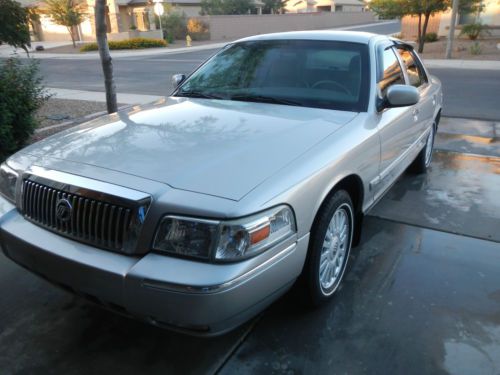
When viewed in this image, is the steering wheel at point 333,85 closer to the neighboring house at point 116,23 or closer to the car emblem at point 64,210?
the car emblem at point 64,210

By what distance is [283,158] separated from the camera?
2.42m

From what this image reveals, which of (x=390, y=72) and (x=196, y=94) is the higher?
(x=390, y=72)

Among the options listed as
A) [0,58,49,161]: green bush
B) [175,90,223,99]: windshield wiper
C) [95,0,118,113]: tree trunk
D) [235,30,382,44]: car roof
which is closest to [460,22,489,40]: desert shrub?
[95,0,118,113]: tree trunk

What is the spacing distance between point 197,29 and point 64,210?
3816 centimetres

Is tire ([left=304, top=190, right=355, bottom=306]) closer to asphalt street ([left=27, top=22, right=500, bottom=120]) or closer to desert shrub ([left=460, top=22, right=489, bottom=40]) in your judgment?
asphalt street ([left=27, top=22, right=500, bottom=120])

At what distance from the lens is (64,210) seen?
229 cm

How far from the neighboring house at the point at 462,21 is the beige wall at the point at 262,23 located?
17163mm

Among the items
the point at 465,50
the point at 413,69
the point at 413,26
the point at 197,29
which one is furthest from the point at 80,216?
the point at 197,29

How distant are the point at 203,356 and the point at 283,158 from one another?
1184 mm

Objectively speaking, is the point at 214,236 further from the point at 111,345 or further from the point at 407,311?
the point at 407,311

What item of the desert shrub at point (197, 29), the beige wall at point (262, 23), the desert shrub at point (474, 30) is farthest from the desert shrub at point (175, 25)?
the desert shrub at point (474, 30)

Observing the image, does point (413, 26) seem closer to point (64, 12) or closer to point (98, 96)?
point (98, 96)

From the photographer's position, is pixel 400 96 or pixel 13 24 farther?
pixel 13 24

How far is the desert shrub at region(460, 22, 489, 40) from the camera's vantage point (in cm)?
2220
